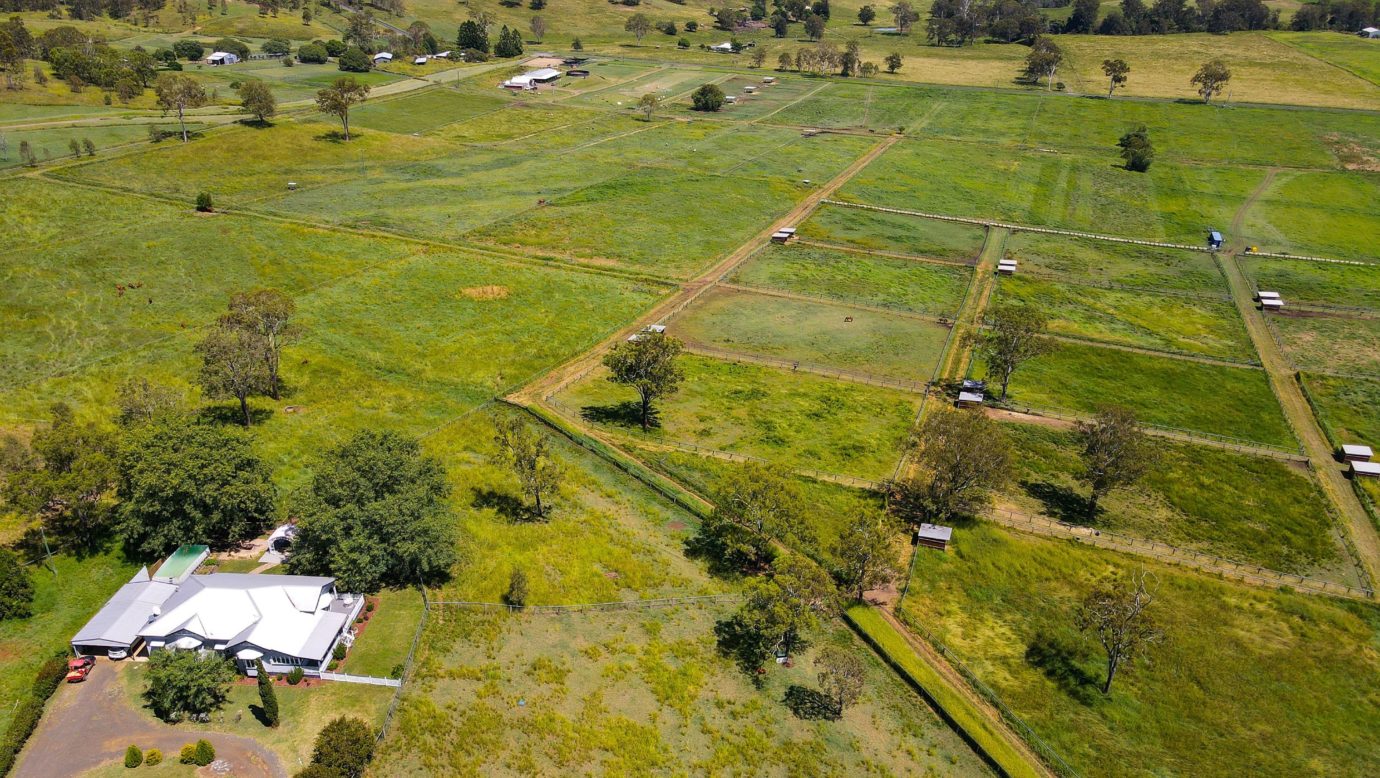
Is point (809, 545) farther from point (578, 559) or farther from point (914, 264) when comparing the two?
point (914, 264)

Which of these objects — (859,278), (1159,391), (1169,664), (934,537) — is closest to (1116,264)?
(859,278)

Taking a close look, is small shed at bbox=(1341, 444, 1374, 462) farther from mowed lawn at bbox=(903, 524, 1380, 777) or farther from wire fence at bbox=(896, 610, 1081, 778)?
wire fence at bbox=(896, 610, 1081, 778)

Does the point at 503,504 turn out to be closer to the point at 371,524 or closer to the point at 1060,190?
the point at 371,524

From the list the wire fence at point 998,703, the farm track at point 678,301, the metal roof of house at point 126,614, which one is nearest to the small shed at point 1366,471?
the wire fence at point 998,703

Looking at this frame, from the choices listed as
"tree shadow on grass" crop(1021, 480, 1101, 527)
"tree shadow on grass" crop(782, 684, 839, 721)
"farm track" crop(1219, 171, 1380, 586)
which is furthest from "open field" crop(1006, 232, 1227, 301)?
"tree shadow on grass" crop(782, 684, 839, 721)

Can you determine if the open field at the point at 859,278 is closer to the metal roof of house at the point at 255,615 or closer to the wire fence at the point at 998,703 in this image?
the wire fence at the point at 998,703

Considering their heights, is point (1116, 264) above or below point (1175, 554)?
above
